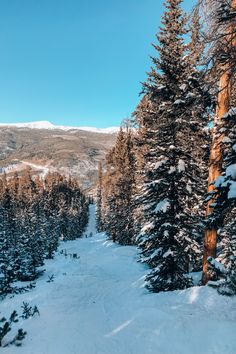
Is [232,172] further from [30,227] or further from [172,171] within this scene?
[30,227]

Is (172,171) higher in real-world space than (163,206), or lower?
higher

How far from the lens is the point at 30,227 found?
108 feet

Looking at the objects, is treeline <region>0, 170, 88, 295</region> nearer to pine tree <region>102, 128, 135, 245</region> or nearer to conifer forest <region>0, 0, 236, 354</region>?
conifer forest <region>0, 0, 236, 354</region>

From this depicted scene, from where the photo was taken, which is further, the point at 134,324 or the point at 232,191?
the point at 134,324

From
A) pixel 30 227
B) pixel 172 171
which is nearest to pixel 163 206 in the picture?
pixel 172 171

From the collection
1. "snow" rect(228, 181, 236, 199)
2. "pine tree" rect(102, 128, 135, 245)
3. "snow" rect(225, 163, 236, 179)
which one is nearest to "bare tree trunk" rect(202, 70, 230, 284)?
"snow" rect(225, 163, 236, 179)

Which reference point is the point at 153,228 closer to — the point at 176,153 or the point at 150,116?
the point at 176,153

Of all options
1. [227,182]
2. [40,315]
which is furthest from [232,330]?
[40,315]

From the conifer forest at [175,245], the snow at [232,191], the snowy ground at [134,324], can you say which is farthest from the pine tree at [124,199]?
the snow at [232,191]

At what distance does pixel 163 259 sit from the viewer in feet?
38.8

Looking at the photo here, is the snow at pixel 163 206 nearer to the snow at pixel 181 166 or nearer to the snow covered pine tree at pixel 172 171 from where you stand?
the snow covered pine tree at pixel 172 171

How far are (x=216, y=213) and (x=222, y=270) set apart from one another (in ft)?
9.41

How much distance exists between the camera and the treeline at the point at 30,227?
77.5 feet

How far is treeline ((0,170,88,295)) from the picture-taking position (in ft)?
77.5
